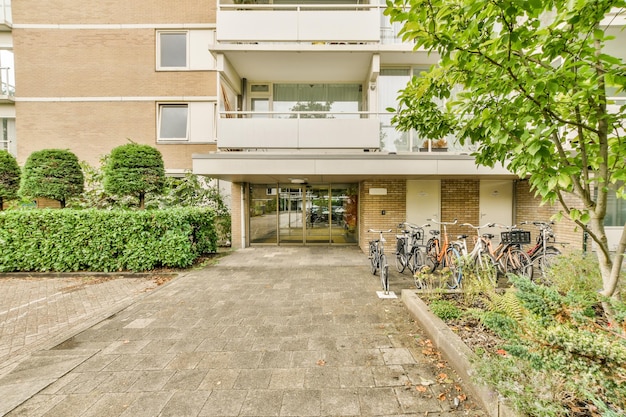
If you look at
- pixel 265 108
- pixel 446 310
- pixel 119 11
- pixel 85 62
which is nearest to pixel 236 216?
pixel 265 108

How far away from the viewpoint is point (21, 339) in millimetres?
3830

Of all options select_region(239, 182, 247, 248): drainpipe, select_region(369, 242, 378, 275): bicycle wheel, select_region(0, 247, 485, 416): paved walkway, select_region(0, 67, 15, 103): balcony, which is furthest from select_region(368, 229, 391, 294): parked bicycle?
select_region(0, 67, 15, 103): balcony

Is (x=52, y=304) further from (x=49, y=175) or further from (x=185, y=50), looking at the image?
(x=185, y=50)

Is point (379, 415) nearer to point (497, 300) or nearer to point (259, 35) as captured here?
point (497, 300)

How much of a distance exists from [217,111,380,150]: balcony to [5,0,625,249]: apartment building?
4cm

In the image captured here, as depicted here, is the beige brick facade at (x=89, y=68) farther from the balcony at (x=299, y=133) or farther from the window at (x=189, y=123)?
the balcony at (x=299, y=133)

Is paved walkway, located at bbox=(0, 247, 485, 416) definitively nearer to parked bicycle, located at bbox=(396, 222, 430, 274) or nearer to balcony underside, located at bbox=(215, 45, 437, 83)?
parked bicycle, located at bbox=(396, 222, 430, 274)

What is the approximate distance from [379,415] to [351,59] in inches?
352

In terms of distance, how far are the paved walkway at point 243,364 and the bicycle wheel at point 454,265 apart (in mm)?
1307

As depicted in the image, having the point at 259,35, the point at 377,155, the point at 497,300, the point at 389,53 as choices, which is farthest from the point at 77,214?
the point at 389,53

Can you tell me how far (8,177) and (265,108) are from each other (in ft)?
27.4

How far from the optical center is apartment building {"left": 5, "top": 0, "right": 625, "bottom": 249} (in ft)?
25.6

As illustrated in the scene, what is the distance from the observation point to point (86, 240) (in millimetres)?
6945

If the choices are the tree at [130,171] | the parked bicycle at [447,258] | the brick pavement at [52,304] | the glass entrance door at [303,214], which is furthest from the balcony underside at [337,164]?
the brick pavement at [52,304]
